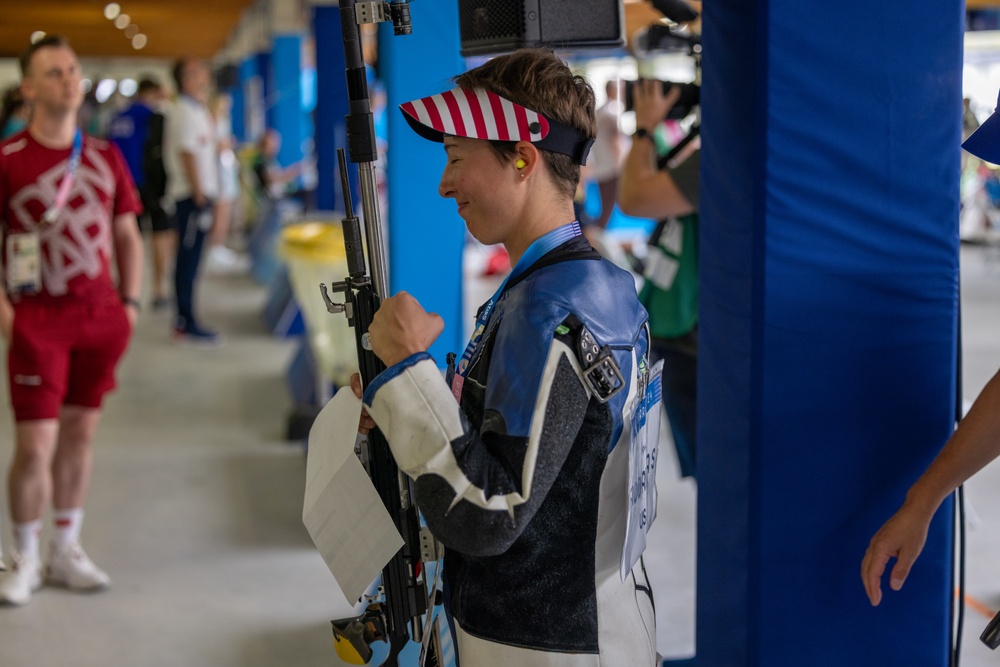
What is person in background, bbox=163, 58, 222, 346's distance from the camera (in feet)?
22.6

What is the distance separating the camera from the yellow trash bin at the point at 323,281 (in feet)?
14.9

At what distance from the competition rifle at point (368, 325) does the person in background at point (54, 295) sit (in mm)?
1923

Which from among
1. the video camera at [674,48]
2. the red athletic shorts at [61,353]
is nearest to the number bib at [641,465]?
the video camera at [674,48]

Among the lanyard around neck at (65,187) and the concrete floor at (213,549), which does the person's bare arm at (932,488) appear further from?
the lanyard around neck at (65,187)

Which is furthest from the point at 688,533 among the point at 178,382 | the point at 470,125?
the point at 178,382

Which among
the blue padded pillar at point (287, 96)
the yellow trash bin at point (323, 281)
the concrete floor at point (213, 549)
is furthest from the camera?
the blue padded pillar at point (287, 96)

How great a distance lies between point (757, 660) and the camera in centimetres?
173

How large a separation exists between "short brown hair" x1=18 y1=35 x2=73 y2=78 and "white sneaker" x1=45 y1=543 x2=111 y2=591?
1.55 metres

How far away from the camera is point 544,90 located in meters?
A: 1.36

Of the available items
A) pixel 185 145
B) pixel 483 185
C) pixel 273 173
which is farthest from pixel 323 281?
pixel 273 173

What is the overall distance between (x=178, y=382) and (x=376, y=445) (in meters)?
5.06

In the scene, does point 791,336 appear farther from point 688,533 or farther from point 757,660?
point 688,533

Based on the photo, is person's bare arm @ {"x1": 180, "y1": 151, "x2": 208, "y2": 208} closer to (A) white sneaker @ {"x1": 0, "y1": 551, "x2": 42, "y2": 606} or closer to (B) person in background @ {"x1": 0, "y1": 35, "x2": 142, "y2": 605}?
(B) person in background @ {"x1": 0, "y1": 35, "x2": 142, "y2": 605}

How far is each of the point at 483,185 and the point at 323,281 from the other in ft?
11.2
